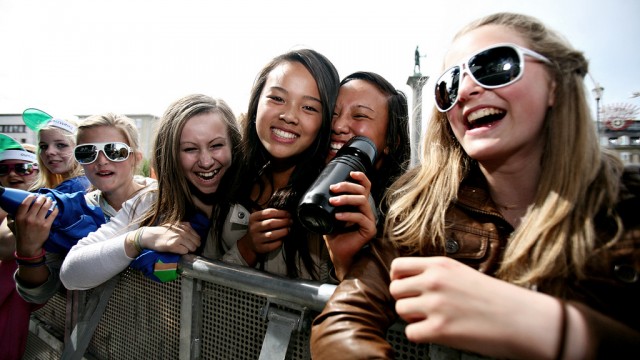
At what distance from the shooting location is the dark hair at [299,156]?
5.67 ft

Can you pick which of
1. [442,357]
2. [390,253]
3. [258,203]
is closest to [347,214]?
[390,253]

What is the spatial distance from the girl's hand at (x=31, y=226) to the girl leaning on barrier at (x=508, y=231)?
1.89 metres

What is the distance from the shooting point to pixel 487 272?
1.06 metres

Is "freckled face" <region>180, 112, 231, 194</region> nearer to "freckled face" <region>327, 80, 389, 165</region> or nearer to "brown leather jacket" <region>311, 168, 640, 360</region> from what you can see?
"freckled face" <region>327, 80, 389, 165</region>

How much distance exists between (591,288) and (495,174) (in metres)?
0.48

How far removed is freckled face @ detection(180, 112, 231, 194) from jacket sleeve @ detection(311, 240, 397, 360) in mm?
1267

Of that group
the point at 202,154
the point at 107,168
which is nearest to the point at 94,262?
the point at 202,154

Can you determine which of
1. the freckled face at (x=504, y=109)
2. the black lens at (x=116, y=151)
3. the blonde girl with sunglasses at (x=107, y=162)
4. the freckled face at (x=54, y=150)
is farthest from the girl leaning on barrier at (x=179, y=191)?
the freckled face at (x=54, y=150)

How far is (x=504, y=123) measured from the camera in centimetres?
109

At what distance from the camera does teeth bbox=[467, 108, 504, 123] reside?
111cm

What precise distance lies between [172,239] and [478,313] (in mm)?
1392

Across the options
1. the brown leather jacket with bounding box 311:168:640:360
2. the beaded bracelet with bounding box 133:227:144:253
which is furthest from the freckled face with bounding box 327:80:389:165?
the beaded bracelet with bounding box 133:227:144:253

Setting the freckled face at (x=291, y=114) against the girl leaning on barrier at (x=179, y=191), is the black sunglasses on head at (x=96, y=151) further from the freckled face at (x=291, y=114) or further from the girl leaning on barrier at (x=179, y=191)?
the freckled face at (x=291, y=114)

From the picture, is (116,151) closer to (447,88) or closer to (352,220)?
(352,220)
